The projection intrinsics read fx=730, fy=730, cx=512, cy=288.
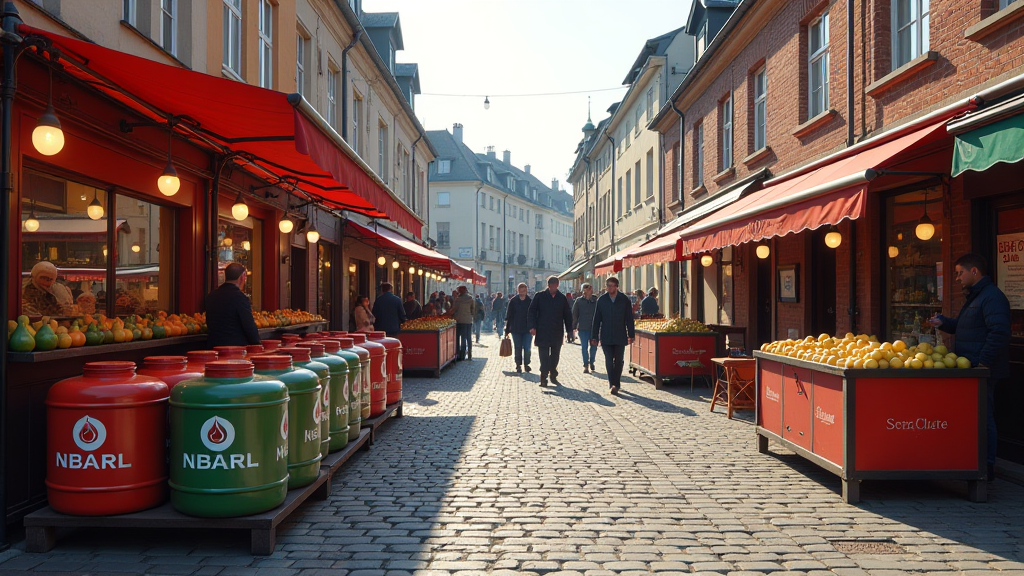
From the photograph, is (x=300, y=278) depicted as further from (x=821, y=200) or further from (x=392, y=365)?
(x=821, y=200)

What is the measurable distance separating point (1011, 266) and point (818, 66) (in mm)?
5925

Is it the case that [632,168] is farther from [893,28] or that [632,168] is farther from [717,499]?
[717,499]

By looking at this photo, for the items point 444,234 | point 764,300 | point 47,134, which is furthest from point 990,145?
point 444,234

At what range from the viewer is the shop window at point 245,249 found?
395 inches

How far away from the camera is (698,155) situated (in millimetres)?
19500

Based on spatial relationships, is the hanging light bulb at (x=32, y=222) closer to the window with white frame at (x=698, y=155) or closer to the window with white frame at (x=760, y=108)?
the window with white frame at (x=760, y=108)

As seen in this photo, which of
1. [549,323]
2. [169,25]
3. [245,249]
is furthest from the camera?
[549,323]

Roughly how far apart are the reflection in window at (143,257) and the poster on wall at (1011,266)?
28.2ft

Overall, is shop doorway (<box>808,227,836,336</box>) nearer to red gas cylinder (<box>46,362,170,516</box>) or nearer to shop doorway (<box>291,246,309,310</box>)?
shop doorway (<box>291,246,309,310</box>)

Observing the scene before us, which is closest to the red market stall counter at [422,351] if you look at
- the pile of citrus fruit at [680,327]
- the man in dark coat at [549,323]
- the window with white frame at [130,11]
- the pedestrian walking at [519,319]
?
the pedestrian walking at [519,319]

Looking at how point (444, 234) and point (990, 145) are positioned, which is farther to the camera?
point (444, 234)

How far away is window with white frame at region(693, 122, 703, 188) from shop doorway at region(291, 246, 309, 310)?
34.7ft

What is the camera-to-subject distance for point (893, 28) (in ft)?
30.9

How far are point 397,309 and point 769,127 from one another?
25.6 feet
